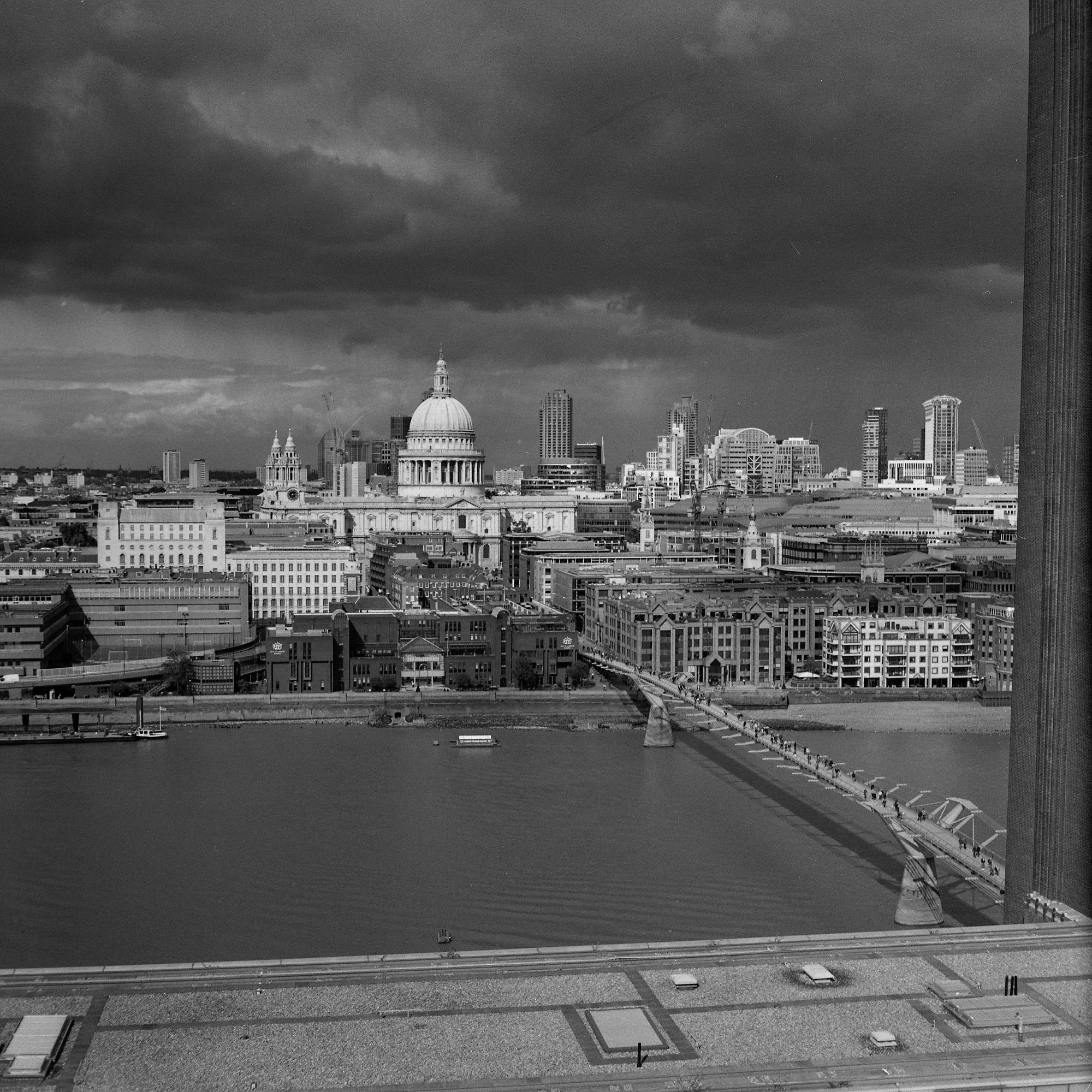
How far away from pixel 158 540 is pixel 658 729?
37.2 feet

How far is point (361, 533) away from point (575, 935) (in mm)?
22405

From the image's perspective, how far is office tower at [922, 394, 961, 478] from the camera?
194 ft

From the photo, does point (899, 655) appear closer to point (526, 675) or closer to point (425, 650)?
point (526, 675)

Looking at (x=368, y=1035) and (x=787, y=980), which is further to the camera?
(x=787, y=980)

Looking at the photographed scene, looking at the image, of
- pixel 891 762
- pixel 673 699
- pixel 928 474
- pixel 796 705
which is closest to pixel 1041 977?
pixel 891 762

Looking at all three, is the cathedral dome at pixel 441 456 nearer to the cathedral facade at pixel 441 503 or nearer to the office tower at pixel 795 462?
the cathedral facade at pixel 441 503

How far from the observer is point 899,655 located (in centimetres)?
1725

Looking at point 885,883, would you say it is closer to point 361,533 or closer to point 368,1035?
point 368,1035

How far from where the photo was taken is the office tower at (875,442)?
6069 centimetres

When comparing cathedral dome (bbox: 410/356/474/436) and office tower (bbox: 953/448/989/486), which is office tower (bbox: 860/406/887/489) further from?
cathedral dome (bbox: 410/356/474/436)

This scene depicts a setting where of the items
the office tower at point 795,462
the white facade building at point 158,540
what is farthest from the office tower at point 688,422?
the white facade building at point 158,540

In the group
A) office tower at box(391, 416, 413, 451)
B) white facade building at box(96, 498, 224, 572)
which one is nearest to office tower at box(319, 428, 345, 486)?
office tower at box(391, 416, 413, 451)

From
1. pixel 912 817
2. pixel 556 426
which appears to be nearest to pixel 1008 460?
pixel 556 426

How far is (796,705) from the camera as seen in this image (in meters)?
16.3
